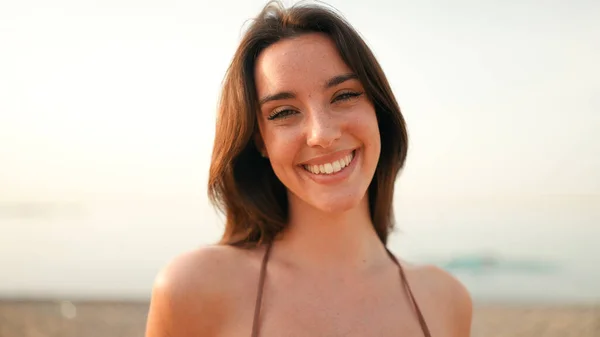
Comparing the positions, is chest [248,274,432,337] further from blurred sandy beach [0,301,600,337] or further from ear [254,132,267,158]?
blurred sandy beach [0,301,600,337]

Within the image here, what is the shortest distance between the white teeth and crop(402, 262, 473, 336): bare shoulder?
2.18 feet

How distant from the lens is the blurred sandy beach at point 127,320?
26.4ft

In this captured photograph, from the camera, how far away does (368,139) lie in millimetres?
2256

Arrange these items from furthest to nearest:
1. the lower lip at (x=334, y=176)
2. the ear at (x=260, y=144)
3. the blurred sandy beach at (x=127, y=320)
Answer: the blurred sandy beach at (x=127, y=320) → the ear at (x=260, y=144) → the lower lip at (x=334, y=176)

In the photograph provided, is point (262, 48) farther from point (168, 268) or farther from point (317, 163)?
point (168, 268)

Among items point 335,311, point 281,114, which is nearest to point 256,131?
point 281,114

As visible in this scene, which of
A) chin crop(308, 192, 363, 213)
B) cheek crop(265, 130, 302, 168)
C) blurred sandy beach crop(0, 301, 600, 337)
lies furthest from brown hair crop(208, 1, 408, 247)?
blurred sandy beach crop(0, 301, 600, 337)

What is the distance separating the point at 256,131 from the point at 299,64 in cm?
35

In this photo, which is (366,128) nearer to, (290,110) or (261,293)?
(290,110)

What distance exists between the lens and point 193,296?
2207mm

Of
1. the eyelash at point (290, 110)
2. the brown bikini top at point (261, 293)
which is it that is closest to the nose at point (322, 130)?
the eyelash at point (290, 110)

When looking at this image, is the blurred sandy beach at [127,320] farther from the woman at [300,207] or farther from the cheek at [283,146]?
the cheek at [283,146]

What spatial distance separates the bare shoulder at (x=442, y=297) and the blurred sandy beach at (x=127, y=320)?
5.42m

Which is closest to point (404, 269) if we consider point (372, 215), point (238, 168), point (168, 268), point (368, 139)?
point (372, 215)
